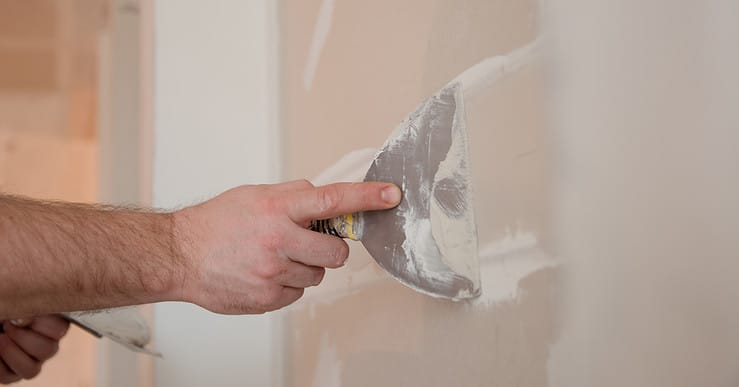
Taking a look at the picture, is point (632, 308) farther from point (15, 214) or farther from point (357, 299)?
point (15, 214)

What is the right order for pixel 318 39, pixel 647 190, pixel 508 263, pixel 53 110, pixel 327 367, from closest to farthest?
pixel 647 190 < pixel 508 263 < pixel 327 367 < pixel 318 39 < pixel 53 110

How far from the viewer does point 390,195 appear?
0.89 metres

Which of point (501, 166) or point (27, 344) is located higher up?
point (501, 166)

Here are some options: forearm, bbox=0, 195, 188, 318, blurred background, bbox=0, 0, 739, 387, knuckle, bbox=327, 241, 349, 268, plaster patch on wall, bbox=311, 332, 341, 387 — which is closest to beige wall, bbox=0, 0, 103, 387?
blurred background, bbox=0, 0, 739, 387

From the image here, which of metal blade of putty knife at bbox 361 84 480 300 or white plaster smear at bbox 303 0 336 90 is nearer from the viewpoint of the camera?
metal blade of putty knife at bbox 361 84 480 300

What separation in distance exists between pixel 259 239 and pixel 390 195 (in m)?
0.18

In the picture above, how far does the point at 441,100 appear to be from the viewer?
0.88m

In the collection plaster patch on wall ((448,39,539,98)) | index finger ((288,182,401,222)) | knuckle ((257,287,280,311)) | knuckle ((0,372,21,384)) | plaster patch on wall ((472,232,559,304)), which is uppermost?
plaster patch on wall ((448,39,539,98))

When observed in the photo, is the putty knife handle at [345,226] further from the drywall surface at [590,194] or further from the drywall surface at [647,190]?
the drywall surface at [647,190]

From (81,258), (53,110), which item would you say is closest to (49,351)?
(81,258)

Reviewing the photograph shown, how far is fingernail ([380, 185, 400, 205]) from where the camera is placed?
2.91ft

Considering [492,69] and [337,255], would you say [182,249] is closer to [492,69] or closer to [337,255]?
[337,255]

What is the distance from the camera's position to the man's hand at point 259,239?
89cm

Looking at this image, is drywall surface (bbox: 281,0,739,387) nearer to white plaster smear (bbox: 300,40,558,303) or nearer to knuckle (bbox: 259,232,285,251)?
white plaster smear (bbox: 300,40,558,303)
